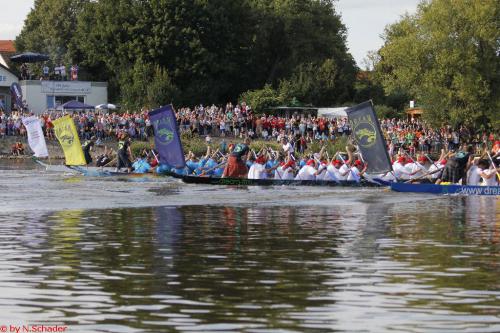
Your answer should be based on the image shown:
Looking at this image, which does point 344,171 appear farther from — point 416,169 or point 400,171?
point 416,169

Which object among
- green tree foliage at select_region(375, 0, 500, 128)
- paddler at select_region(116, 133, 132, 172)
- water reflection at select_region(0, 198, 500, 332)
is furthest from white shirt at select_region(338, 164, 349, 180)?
green tree foliage at select_region(375, 0, 500, 128)

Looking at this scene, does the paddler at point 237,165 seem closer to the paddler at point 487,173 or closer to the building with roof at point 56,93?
the paddler at point 487,173

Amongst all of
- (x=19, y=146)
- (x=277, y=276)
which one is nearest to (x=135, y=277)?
(x=277, y=276)

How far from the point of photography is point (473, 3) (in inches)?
2746

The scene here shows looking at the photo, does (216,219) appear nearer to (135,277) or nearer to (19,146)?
(135,277)

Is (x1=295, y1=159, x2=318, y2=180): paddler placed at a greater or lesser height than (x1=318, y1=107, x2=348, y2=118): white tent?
lesser

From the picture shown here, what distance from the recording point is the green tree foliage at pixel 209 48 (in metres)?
74.9

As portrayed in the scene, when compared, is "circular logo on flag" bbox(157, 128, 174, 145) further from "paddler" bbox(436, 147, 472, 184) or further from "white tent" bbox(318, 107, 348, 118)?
"white tent" bbox(318, 107, 348, 118)

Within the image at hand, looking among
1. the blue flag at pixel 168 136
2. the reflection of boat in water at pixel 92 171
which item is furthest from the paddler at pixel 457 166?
the reflection of boat in water at pixel 92 171

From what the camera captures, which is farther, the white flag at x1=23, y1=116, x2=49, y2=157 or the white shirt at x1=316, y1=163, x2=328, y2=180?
the white flag at x1=23, y1=116, x2=49, y2=157

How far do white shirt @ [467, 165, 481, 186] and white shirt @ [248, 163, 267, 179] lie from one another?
23.7 ft

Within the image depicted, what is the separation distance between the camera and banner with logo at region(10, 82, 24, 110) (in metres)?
70.2

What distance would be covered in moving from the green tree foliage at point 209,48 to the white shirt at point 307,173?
3778cm

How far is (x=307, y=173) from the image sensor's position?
1348 inches
